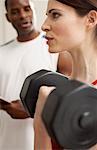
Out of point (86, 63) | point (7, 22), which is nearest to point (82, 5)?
point (86, 63)

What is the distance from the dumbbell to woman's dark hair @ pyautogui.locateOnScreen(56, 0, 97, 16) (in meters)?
0.35

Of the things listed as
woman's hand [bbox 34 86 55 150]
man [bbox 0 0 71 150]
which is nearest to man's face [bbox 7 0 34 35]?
man [bbox 0 0 71 150]

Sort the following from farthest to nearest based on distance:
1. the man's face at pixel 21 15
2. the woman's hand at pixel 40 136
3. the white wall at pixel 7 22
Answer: the white wall at pixel 7 22 < the man's face at pixel 21 15 < the woman's hand at pixel 40 136

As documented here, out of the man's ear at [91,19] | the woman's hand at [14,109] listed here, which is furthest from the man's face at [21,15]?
the man's ear at [91,19]

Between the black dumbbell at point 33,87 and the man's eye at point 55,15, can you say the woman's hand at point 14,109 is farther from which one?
the man's eye at point 55,15

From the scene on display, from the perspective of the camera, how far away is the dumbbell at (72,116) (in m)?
0.69

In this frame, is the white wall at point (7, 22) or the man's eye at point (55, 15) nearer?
the man's eye at point (55, 15)

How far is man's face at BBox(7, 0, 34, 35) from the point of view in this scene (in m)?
1.75

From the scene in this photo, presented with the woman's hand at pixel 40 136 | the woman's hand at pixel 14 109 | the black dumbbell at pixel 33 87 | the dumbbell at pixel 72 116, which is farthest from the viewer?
the woman's hand at pixel 14 109

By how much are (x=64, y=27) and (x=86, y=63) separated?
14 cm

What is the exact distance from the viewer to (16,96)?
5.24 feet

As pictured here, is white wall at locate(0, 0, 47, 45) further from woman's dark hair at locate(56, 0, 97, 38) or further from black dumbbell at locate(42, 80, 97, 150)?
black dumbbell at locate(42, 80, 97, 150)

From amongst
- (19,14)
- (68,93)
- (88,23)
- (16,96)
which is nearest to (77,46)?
(88,23)

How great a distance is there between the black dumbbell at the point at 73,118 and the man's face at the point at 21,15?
1065 millimetres
